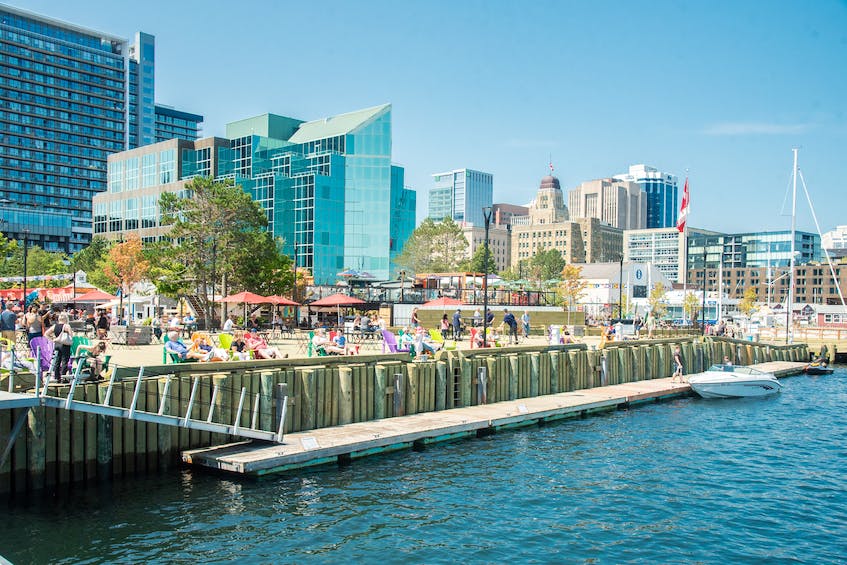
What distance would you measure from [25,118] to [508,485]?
16737cm

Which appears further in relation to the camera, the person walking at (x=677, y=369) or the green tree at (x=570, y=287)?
the green tree at (x=570, y=287)

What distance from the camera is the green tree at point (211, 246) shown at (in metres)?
47.8

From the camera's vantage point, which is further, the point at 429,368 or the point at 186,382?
the point at 429,368

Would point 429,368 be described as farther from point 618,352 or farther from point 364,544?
point 618,352

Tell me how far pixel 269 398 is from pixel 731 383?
2368 cm

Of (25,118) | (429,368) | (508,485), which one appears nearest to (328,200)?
(429,368)

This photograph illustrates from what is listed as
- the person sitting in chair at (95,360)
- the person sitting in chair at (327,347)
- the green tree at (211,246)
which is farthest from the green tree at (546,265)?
the person sitting in chair at (95,360)

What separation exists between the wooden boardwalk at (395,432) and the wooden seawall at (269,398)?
0.40 meters

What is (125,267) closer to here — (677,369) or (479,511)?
(677,369)

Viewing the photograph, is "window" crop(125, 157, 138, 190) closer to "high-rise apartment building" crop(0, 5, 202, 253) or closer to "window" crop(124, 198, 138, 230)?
"window" crop(124, 198, 138, 230)

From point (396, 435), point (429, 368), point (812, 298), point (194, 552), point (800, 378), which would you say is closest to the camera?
point (194, 552)

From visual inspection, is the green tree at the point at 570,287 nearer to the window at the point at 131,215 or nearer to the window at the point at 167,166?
the window at the point at 167,166

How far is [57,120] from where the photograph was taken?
164 metres

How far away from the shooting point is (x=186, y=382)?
18094 millimetres
